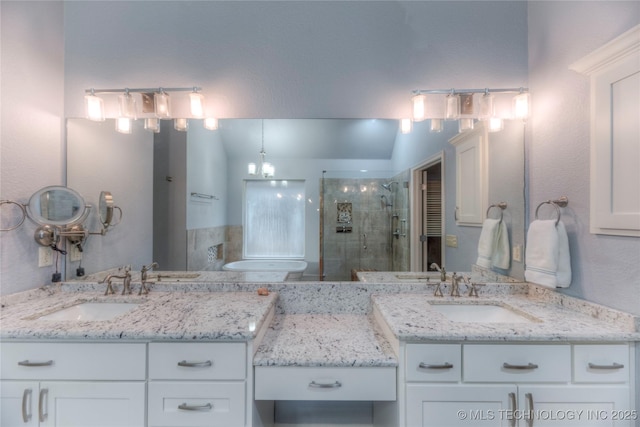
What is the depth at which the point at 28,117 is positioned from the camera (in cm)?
159

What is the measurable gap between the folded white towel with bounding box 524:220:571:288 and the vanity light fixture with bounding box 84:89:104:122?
260 centimetres

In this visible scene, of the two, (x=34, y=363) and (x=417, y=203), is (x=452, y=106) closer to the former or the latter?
(x=417, y=203)

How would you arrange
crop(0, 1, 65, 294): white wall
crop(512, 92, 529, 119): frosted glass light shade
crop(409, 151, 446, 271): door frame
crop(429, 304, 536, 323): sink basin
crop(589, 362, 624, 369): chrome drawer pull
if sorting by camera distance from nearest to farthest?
crop(589, 362, 624, 369): chrome drawer pull, crop(0, 1, 65, 294): white wall, crop(429, 304, 536, 323): sink basin, crop(512, 92, 529, 119): frosted glass light shade, crop(409, 151, 446, 271): door frame

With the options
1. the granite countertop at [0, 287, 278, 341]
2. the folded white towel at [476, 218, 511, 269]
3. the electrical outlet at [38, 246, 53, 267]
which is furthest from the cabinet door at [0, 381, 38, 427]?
the folded white towel at [476, 218, 511, 269]

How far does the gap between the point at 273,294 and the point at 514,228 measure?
1527mm

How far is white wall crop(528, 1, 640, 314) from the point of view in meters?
1.26

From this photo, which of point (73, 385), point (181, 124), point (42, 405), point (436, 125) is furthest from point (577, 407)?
point (181, 124)

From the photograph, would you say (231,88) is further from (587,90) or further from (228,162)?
(587,90)

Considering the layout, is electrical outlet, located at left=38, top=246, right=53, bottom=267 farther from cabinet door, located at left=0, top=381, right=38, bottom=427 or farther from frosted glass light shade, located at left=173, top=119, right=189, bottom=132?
frosted glass light shade, located at left=173, top=119, right=189, bottom=132

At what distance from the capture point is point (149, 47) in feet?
5.96

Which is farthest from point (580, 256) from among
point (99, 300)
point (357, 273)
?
point (99, 300)

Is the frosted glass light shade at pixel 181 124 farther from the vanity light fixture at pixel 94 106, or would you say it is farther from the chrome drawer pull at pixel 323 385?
the chrome drawer pull at pixel 323 385

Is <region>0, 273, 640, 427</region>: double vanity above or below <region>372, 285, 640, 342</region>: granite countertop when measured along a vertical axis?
→ below

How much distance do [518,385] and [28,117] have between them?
2.71 meters
